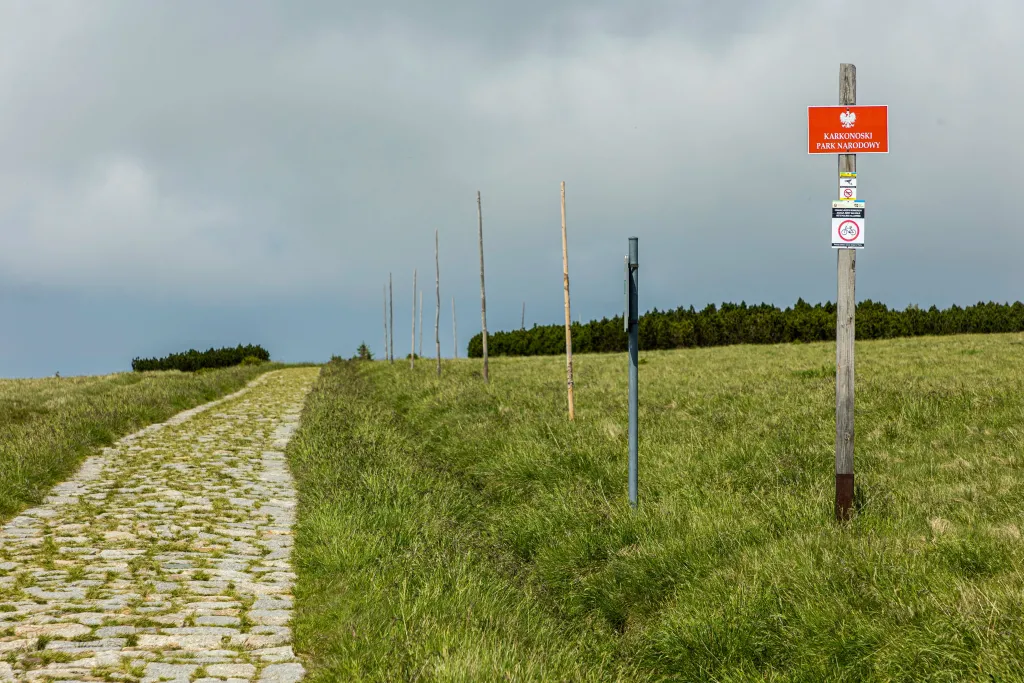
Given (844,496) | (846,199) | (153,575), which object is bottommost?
(153,575)

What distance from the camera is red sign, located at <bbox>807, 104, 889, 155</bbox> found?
8016 mm

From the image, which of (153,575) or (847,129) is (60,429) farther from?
(847,129)

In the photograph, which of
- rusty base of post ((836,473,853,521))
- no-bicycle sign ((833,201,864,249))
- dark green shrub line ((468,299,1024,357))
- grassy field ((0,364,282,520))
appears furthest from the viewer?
dark green shrub line ((468,299,1024,357))

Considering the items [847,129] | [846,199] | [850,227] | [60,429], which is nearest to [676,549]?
[850,227]

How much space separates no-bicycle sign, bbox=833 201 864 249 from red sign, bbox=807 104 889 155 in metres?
0.63

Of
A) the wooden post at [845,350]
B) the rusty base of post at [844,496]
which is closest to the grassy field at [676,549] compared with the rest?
the rusty base of post at [844,496]

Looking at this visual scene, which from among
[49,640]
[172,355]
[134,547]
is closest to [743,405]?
[134,547]

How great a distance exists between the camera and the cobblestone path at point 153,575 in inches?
197

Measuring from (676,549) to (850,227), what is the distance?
374 cm

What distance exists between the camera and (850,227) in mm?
7902

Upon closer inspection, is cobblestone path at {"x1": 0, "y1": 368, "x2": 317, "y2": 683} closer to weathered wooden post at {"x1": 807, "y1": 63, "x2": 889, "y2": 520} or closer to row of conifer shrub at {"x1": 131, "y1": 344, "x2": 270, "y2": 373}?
weathered wooden post at {"x1": 807, "y1": 63, "x2": 889, "y2": 520}

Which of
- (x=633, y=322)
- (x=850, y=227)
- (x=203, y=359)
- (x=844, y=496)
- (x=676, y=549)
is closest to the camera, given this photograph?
(x=676, y=549)

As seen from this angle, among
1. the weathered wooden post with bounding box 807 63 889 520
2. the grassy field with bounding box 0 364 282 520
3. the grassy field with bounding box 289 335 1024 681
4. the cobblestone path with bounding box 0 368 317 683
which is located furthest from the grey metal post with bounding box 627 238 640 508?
the grassy field with bounding box 0 364 282 520

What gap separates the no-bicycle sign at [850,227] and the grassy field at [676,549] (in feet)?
8.76
